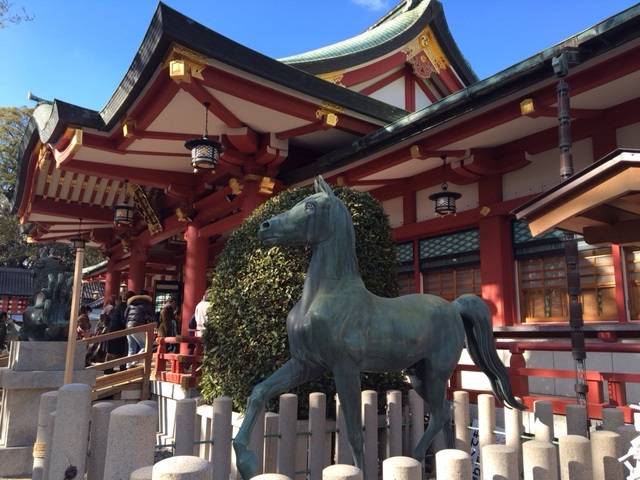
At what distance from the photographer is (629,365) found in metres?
5.60

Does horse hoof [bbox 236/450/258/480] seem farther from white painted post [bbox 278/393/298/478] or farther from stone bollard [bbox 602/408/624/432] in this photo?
stone bollard [bbox 602/408/624/432]

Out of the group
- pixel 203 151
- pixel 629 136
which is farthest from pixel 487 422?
pixel 203 151

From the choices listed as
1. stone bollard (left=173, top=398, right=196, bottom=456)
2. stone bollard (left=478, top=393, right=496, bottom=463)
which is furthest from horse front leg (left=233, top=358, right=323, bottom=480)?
stone bollard (left=478, top=393, right=496, bottom=463)

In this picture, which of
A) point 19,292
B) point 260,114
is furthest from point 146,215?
point 19,292

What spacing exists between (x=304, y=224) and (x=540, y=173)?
5.13 m

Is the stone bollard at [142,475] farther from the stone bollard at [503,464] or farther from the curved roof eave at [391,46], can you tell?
the curved roof eave at [391,46]

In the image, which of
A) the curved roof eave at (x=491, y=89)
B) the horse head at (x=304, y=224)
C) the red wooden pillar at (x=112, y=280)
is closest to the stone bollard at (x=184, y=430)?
the horse head at (x=304, y=224)

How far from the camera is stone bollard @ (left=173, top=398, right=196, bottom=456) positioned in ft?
Answer: 9.16

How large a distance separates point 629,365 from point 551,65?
346 cm

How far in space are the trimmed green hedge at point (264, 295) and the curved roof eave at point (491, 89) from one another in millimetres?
1710

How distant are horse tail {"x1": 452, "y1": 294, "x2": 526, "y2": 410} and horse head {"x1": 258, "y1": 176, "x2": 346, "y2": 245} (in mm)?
1172

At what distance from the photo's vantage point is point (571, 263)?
4480 mm

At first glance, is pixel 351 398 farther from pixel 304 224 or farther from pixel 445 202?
pixel 445 202

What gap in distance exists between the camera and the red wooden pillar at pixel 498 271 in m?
6.82
